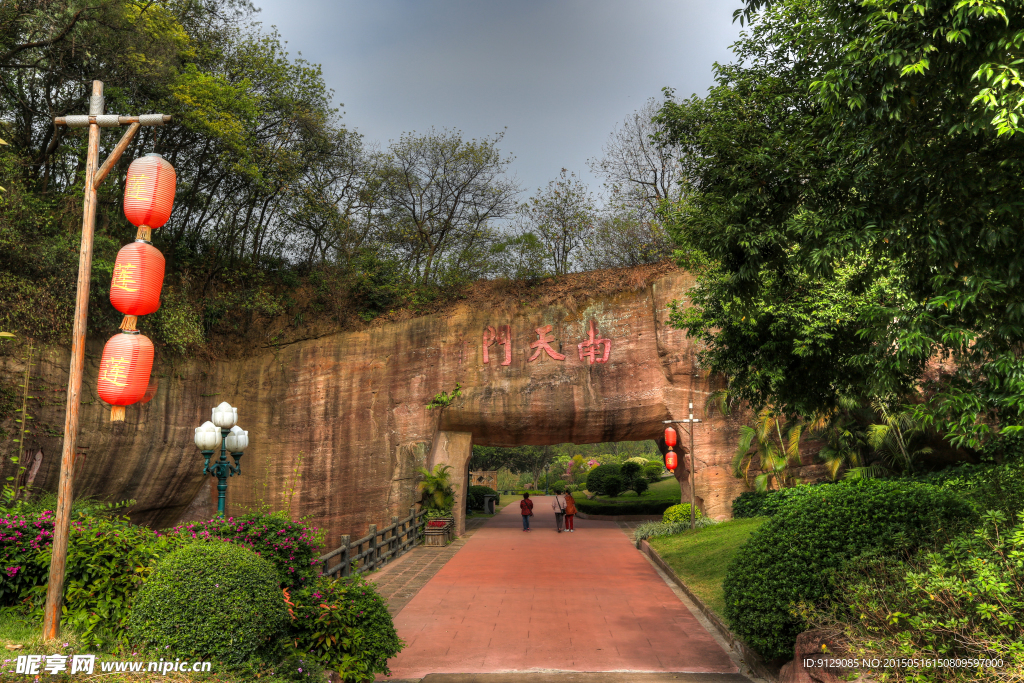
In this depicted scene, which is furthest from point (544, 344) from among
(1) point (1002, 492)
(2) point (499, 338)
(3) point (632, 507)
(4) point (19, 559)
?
(4) point (19, 559)

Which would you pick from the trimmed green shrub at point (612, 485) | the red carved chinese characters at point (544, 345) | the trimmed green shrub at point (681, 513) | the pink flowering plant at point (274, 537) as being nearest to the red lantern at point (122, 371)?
the pink flowering plant at point (274, 537)

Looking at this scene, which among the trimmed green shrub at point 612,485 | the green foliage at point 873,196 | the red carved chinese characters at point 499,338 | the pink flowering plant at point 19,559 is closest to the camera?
the green foliage at point 873,196

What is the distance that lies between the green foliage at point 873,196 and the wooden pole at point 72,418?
264 inches

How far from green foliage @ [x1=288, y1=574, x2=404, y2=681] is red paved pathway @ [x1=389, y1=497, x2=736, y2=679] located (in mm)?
1045

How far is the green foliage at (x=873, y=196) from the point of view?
4711mm

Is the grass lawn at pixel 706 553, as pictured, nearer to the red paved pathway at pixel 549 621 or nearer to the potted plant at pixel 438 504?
the red paved pathway at pixel 549 621

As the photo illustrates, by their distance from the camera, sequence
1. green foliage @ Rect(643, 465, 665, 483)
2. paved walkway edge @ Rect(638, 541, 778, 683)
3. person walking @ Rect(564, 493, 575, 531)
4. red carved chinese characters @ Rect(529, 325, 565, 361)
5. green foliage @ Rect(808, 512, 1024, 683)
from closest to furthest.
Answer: green foliage @ Rect(808, 512, 1024, 683)
paved walkway edge @ Rect(638, 541, 778, 683)
red carved chinese characters @ Rect(529, 325, 565, 361)
person walking @ Rect(564, 493, 575, 531)
green foliage @ Rect(643, 465, 665, 483)

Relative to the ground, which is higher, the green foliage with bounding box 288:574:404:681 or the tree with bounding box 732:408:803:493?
the tree with bounding box 732:408:803:493

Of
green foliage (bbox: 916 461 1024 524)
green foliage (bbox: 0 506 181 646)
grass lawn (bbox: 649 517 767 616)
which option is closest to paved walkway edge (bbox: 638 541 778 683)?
grass lawn (bbox: 649 517 767 616)

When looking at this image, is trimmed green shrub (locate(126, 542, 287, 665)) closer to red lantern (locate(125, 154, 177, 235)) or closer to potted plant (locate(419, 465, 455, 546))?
red lantern (locate(125, 154, 177, 235))

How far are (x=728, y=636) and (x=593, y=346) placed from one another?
10701 millimetres

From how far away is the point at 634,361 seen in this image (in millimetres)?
17312

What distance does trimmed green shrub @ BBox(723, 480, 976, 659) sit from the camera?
566 centimetres

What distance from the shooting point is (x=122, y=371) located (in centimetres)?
658
